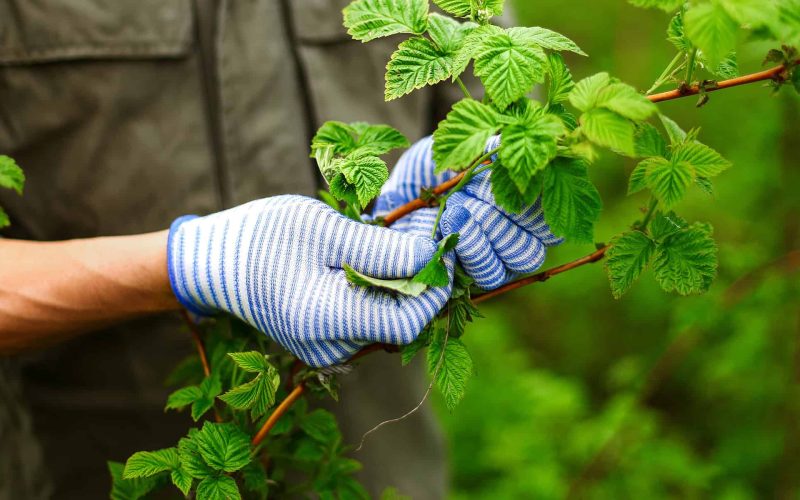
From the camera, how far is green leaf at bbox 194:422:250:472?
941mm

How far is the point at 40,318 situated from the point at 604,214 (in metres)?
3.17

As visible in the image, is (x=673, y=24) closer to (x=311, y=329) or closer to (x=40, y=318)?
(x=311, y=329)

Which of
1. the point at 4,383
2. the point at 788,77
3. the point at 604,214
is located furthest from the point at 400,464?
the point at 604,214

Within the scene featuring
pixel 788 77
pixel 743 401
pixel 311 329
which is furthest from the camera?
pixel 743 401

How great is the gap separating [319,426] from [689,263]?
61 centimetres

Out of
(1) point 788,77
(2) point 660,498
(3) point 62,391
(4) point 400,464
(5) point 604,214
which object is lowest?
(2) point 660,498

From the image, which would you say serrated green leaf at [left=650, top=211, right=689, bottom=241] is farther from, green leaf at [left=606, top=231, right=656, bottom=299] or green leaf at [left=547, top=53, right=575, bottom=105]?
green leaf at [left=547, top=53, right=575, bottom=105]

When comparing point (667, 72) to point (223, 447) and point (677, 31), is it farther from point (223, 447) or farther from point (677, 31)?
point (223, 447)

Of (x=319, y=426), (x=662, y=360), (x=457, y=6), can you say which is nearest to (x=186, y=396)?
(x=319, y=426)

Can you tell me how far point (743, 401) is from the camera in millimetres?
2846

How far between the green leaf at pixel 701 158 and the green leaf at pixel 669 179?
2cm

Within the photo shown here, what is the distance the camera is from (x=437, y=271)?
91 centimetres

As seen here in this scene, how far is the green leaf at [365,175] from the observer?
0.88 meters

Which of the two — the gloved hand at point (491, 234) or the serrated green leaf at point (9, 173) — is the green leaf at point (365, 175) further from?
the serrated green leaf at point (9, 173)
